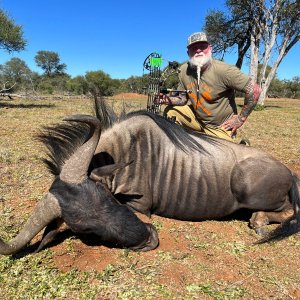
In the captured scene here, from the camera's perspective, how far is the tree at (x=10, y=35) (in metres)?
18.4

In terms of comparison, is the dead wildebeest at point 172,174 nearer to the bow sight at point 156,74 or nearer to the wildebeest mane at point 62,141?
the wildebeest mane at point 62,141

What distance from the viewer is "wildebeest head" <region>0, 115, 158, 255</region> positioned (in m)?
2.58

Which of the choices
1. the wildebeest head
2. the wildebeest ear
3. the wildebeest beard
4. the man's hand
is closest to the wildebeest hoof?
the wildebeest head

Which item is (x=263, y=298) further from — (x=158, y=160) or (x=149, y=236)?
(x=158, y=160)

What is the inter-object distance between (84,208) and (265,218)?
1.93 meters

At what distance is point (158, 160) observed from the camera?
11.2 feet

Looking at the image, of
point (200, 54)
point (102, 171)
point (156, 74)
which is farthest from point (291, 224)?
point (156, 74)

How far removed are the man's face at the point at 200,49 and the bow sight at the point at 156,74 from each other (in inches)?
21.3

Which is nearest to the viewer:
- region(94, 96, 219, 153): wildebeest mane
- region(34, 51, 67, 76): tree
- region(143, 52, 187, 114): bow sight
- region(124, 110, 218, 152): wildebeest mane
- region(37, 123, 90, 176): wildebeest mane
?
region(37, 123, 90, 176): wildebeest mane

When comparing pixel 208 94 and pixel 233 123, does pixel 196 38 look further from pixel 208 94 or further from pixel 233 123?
pixel 233 123

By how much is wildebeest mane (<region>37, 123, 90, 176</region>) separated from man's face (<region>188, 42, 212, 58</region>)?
186 cm

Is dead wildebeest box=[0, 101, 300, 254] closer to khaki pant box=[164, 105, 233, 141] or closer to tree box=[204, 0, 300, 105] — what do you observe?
khaki pant box=[164, 105, 233, 141]

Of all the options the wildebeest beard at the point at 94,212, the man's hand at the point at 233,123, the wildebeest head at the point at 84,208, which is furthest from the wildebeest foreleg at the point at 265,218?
the wildebeest beard at the point at 94,212

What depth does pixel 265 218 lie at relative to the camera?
11.8 ft
